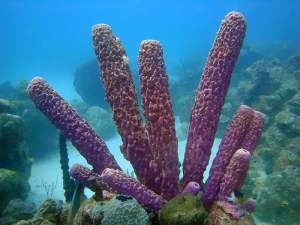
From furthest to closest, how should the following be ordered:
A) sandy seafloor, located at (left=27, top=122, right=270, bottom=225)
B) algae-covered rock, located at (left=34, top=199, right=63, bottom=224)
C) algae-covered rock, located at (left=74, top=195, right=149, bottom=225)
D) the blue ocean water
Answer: the blue ocean water → sandy seafloor, located at (left=27, top=122, right=270, bottom=225) → algae-covered rock, located at (left=34, top=199, right=63, bottom=224) → algae-covered rock, located at (left=74, top=195, right=149, bottom=225)

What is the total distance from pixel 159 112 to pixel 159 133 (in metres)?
0.17

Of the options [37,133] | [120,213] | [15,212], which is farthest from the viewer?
[37,133]

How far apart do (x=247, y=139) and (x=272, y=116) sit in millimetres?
8594

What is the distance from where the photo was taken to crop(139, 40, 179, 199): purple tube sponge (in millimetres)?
2518

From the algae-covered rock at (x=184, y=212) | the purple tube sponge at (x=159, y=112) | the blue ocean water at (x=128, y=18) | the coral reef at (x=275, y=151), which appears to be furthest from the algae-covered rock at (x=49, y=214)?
the blue ocean water at (x=128, y=18)

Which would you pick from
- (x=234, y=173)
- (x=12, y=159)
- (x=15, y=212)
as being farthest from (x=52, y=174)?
(x=234, y=173)

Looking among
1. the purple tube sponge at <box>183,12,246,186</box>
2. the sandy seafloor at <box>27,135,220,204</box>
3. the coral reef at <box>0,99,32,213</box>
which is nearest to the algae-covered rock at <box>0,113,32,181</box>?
the coral reef at <box>0,99,32,213</box>

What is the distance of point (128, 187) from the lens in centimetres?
239

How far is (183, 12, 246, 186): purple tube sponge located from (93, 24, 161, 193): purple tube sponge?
37cm

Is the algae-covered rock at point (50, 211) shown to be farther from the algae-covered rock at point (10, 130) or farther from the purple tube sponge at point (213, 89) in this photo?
the algae-covered rock at point (10, 130)

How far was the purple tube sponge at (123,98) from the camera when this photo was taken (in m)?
2.54

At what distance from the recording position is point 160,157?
2549mm

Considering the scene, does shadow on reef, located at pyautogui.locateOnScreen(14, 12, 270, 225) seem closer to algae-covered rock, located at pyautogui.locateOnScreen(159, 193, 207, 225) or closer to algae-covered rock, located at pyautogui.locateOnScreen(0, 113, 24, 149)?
algae-covered rock, located at pyautogui.locateOnScreen(159, 193, 207, 225)

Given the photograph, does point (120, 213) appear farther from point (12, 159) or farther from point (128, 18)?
point (128, 18)
